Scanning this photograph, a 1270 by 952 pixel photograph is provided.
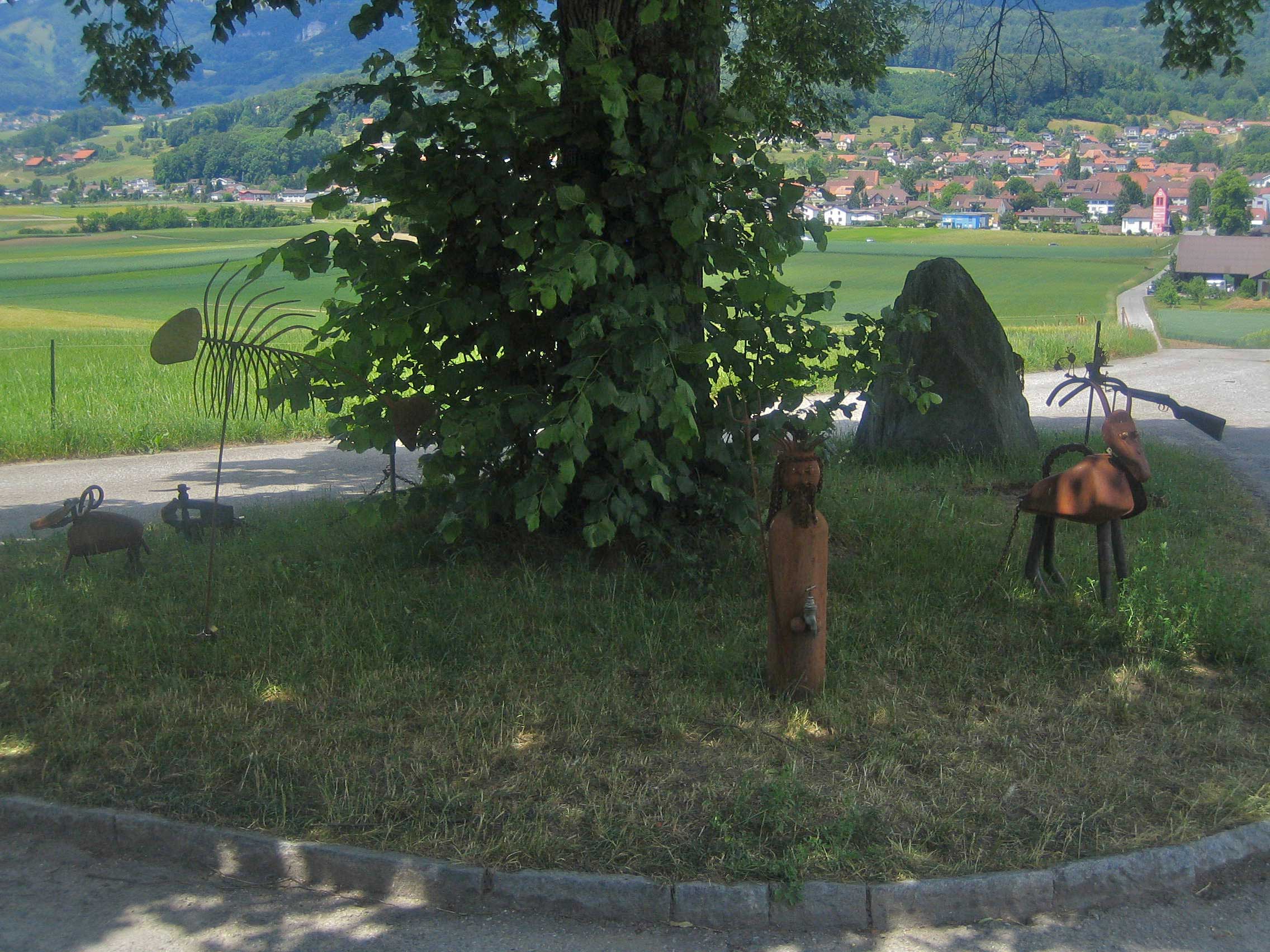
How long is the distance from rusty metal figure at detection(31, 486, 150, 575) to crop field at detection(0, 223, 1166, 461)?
1.67 m

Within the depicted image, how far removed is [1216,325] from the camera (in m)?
36.8

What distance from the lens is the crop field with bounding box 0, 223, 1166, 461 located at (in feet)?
44.2

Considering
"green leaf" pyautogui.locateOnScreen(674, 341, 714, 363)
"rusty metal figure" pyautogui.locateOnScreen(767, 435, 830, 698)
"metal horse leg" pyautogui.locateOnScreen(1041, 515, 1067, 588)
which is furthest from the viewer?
"metal horse leg" pyautogui.locateOnScreen(1041, 515, 1067, 588)

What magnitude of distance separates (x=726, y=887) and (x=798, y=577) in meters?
1.59

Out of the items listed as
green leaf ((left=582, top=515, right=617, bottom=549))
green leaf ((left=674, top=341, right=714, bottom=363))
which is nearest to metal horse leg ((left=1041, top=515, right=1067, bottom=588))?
green leaf ((left=674, top=341, right=714, bottom=363))

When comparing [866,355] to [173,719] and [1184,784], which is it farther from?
[173,719]

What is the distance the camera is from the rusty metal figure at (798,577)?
489 centimetres

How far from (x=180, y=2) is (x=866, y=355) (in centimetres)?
683

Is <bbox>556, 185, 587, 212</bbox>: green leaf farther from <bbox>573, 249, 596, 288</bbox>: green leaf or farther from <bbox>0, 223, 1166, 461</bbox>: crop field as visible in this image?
<bbox>0, 223, 1166, 461</bbox>: crop field

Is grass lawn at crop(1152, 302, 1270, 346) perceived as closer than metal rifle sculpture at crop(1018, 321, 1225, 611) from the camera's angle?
No

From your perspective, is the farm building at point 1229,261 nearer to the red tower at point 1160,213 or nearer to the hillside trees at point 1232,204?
the hillside trees at point 1232,204

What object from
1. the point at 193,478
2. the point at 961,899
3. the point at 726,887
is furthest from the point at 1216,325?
the point at 726,887

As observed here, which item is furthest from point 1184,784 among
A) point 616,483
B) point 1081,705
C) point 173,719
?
point 173,719

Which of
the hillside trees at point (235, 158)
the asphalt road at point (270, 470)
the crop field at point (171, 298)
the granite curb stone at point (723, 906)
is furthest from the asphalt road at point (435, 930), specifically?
the hillside trees at point (235, 158)
